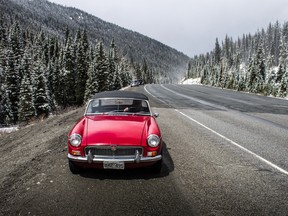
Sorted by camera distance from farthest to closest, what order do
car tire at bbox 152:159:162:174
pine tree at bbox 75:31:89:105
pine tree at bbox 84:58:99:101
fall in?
pine tree at bbox 75:31:89:105, pine tree at bbox 84:58:99:101, car tire at bbox 152:159:162:174

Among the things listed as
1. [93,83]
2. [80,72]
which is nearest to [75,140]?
[93,83]

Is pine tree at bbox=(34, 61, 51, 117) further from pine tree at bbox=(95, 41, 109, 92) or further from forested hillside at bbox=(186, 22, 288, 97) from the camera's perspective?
forested hillside at bbox=(186, 22, 288, 97)

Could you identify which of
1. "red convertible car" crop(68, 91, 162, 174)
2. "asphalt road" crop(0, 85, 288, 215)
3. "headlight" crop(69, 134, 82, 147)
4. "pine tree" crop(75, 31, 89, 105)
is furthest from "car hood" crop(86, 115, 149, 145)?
"pine tree" crop(75, 31, 89, 105)

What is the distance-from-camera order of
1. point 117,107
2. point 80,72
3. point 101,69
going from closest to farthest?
1. point 117,107
2. point 101,69
3. point 80,72

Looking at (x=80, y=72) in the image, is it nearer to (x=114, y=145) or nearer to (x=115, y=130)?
(x=115, y=130)

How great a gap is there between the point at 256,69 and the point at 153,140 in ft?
149

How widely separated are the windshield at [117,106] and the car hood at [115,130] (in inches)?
20.0

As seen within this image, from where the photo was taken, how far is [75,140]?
5.70 meters

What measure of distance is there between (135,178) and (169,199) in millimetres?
1133

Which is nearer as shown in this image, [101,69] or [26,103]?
[26,103]

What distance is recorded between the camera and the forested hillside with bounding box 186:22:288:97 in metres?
39.1

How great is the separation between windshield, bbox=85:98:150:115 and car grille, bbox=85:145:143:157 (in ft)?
5.79

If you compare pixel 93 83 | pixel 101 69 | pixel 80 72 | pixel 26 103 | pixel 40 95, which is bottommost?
pixel 26 103

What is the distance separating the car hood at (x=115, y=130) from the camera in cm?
557
